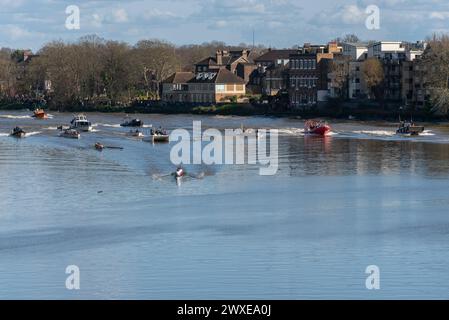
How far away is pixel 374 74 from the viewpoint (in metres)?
59.0

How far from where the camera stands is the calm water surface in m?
16.3

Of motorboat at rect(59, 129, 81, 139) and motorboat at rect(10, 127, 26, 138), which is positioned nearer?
motorboat at rect(59, 129, 81, 139)

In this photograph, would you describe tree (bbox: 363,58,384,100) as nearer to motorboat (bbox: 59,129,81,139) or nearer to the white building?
the white building

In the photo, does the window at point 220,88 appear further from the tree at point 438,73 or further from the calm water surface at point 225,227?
the calm water surface at point 225,227

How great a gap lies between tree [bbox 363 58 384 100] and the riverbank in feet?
7.03

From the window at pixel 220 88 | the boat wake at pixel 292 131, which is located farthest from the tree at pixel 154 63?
the boat wake at pixel 292 131

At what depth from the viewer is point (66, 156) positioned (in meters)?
35.6

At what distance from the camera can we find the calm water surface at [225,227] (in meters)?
16.3

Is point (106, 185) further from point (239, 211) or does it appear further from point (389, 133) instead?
point (389, 133)

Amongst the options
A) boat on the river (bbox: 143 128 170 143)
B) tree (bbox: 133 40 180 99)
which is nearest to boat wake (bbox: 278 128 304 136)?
boat on the river (bbox: 143 128 170 143)

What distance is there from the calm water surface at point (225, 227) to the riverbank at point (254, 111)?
19.6 m

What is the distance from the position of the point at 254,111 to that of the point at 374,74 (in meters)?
8.95
